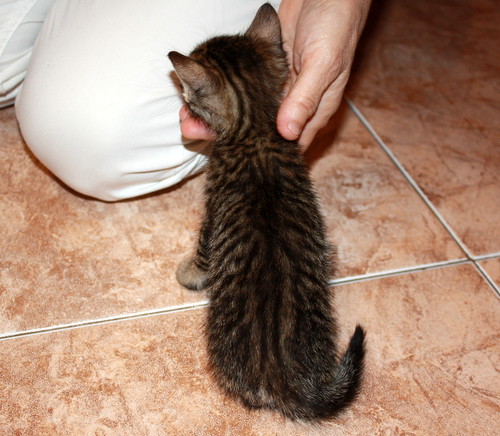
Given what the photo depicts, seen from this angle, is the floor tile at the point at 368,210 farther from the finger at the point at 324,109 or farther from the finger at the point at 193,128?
the finger at the point at 193,128

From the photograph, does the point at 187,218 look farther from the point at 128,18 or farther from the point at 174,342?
the point at 128,18

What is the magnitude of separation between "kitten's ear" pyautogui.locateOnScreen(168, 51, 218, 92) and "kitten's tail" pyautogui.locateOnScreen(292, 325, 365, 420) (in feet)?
2.57

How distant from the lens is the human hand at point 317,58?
154 centimetres

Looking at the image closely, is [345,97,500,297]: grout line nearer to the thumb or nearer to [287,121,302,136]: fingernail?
the thumb

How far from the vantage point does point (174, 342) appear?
59.6 inches

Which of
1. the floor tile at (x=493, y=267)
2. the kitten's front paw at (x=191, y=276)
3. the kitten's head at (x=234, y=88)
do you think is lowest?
the floor tile at (x=493, y=267)

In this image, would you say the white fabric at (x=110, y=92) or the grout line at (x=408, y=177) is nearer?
the white fabric at (x=110, y=92)

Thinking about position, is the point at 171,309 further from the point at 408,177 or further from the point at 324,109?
the point at 408,177

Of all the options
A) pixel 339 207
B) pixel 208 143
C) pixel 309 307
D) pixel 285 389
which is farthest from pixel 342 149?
pixel 285 389

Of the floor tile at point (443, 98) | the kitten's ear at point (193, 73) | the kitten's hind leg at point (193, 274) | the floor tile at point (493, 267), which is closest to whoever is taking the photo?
the kitten's ear at point (193, 73)

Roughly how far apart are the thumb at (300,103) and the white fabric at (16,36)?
3.26 ft

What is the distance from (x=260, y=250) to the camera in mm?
1346

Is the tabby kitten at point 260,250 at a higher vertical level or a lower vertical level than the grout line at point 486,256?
higher

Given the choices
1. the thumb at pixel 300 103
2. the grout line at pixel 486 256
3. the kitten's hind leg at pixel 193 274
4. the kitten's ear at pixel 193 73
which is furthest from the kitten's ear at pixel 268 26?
the grout line at pixel 486 256
